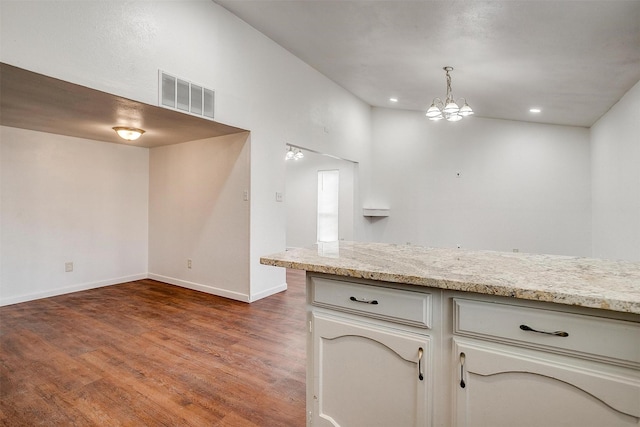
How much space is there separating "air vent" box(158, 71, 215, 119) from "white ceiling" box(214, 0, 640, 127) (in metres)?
1.03

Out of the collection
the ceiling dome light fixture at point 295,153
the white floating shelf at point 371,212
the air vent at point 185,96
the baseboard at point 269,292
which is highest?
the ceiling dome light fixture at point 295,153

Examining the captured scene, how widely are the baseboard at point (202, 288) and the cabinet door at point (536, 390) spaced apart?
10.1ft

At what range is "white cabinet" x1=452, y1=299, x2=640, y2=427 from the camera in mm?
857

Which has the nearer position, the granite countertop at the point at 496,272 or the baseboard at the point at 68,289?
the granite countertop at the point at 496,272

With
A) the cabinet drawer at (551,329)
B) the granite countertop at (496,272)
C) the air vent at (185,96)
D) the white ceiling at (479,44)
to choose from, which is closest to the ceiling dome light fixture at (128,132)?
the air vent at (185,96)

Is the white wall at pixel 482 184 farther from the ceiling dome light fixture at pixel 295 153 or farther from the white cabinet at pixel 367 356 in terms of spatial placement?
the white cabinet at pixel 367 356

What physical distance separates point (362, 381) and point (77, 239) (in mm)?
4565

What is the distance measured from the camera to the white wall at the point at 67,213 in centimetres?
373

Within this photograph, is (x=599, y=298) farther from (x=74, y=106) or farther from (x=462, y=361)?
(x=74, y=106)

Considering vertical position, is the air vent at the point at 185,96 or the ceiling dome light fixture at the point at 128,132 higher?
the air vent at the point at 185,96

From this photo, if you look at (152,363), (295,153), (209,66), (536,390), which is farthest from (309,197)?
(536,390)

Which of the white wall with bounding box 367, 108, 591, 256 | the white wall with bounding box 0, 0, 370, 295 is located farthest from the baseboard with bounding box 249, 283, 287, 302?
the white wall with bounding box 367, 108, 591, 256

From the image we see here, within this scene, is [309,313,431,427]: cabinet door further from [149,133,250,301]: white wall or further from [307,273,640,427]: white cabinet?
[149,133,250,301]: white wall

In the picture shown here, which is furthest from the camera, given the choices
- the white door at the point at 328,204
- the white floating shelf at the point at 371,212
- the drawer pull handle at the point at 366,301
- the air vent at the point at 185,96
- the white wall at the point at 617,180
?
the white door at the point at 328,204
